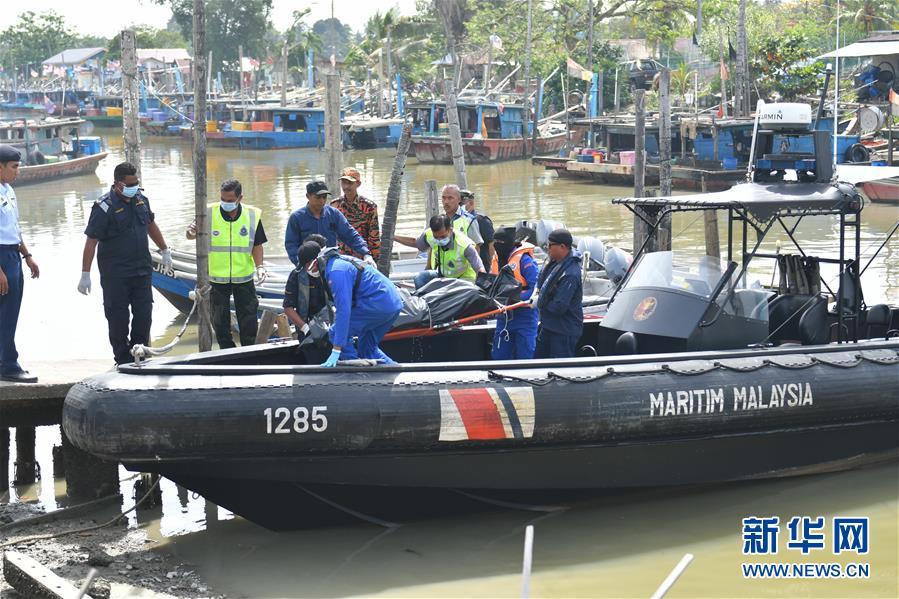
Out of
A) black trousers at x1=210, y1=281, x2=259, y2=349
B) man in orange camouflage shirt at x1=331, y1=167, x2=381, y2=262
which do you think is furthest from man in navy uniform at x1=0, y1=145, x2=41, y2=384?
man in orange camouflage shirt at x1=331, y1=167, x2=381, y2=262

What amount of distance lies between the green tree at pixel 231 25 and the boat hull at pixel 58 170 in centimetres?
4091

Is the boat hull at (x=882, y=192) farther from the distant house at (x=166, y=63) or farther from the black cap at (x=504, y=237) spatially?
the distant house at (x=166, y=63)

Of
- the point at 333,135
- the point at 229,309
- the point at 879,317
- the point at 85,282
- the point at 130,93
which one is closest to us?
the point at 85,282

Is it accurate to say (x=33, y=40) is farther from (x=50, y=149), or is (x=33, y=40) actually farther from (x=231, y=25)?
(x=50, y=149)

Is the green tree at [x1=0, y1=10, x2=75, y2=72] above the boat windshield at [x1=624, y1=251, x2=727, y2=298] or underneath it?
above

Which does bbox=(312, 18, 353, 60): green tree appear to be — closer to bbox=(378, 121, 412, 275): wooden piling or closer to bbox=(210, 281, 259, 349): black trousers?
bbox=(378, 121, 412, 275): wooden piling

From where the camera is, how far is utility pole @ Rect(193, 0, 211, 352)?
29.7ft

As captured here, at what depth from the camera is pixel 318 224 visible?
8797 millimetres

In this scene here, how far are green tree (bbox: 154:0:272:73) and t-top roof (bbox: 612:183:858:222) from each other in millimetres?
74087

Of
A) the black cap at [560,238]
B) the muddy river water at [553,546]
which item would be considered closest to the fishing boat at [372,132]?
the muddy river water at [553,546]

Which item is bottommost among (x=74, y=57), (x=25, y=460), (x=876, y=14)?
(x=25, y=460)

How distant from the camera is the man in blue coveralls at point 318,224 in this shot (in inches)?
345

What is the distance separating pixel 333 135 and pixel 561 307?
6.36 meters

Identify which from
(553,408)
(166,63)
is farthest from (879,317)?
(166,63)
